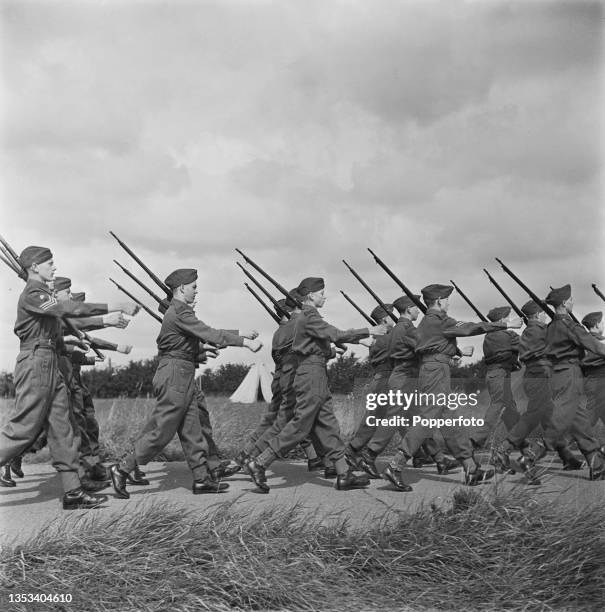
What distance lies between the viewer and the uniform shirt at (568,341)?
381 inches

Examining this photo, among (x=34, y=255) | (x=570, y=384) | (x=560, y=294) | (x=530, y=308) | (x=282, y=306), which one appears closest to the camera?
(x=34, y=255)

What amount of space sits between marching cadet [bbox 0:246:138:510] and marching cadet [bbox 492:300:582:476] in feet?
15.2

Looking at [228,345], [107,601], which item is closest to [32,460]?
[228,345]

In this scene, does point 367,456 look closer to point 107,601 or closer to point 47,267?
point 47,267

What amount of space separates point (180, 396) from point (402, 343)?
3.11 metres

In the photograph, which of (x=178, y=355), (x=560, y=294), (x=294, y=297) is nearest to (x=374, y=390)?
(x=294, y=297)

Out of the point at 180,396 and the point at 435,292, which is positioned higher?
the point at 435,292

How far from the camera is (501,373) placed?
11070 mm

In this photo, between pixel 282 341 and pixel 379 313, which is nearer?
pixel 282 341

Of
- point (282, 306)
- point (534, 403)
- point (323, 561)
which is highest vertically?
point (282, 306)

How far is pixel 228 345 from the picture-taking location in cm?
832

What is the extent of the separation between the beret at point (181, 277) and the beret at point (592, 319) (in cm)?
520

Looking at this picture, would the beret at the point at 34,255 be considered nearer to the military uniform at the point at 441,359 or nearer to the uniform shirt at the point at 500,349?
the military uniform at the point at 441,359

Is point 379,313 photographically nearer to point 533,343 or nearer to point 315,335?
point 533,343
